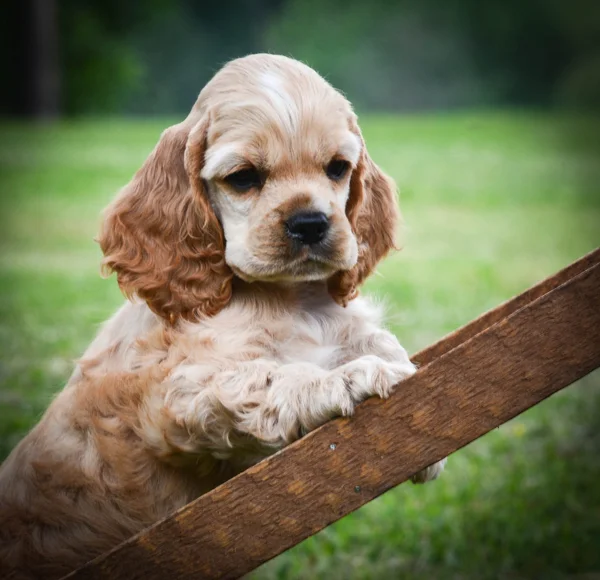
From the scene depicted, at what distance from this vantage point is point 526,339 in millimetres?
2330

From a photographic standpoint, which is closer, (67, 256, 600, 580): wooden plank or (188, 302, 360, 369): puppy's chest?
(67, 256, 600, 580): wooden plank

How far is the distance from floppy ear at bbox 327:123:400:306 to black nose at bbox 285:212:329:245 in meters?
0.29

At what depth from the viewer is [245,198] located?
3006 mm

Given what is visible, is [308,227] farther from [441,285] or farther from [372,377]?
[441,285]

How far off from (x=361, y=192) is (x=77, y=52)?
25445mm

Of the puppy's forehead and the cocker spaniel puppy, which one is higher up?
the puppy's forehead

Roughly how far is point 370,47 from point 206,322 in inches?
889

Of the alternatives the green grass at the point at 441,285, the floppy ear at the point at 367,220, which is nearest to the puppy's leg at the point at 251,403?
the floppy ear at the point at 367,220

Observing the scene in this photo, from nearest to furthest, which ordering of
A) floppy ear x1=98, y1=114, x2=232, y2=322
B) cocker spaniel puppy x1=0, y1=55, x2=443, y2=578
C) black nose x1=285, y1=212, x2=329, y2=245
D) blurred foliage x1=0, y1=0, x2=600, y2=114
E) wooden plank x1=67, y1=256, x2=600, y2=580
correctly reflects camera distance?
wooden plank x1=67, y1=256, x2=600, y2=580, cocker spaniel puppy x1=0, y1=55, x2=443, y2=578, black nose x1=285, y1=212, x2=329, y2=245, floppy ear x1=98, y1=114, x2=232, y2=322, blurred foliage x1=0, y1=0, x2=600, y2=114

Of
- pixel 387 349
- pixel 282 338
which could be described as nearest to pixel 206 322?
pixel 282 338

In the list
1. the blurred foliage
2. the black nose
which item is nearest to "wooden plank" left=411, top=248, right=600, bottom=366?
the black nose

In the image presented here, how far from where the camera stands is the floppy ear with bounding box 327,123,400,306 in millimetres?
3238

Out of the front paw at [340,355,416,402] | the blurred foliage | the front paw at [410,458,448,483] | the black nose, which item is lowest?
the blurred foliage

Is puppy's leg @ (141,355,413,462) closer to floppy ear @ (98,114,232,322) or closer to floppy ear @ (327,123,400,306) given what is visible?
floppy ear @ (98,114,232,322)
